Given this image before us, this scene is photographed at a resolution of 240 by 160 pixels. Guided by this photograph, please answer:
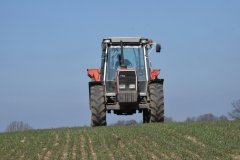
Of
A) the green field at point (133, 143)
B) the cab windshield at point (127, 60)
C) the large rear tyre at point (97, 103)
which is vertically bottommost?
the green field at point (133, 143)

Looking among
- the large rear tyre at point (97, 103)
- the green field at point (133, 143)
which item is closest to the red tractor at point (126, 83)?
the large rear tyre at point (97, 103)

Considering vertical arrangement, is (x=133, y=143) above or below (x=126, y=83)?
below

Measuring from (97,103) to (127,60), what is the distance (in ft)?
6.81

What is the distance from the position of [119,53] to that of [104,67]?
28.5 inches

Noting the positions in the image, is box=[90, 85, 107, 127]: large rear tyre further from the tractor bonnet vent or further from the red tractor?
the tractor bonnet vent

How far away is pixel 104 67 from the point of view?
20.4 metres

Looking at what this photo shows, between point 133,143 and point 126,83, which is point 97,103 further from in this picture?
point 133,143

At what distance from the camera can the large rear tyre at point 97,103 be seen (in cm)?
1942

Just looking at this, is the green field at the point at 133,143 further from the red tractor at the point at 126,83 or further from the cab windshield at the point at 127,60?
the cab windshield at the point at 127,60

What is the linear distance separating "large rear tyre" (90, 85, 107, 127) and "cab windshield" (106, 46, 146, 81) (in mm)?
922

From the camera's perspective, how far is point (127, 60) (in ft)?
67.3

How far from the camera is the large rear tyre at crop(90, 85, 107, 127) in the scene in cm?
1942

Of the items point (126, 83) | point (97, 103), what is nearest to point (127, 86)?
point (126, 83)

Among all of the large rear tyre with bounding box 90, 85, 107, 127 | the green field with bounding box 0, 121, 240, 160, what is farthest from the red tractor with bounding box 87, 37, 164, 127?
the green field with bounding box 0, 121, 240, 160
